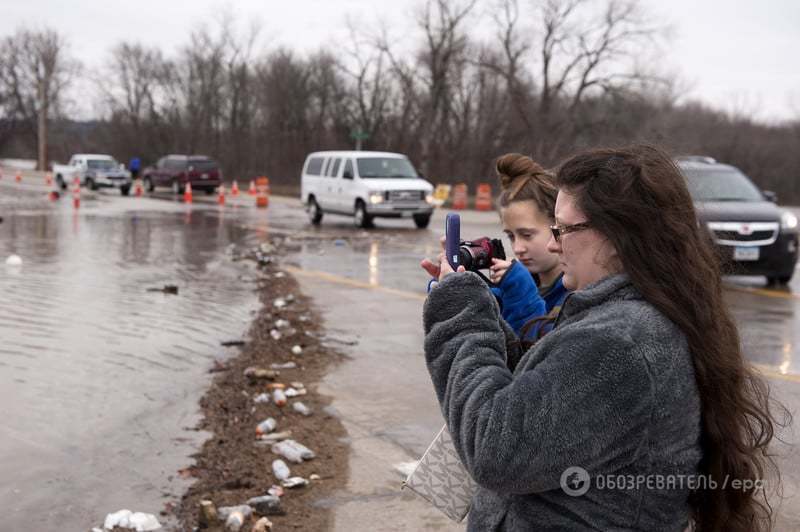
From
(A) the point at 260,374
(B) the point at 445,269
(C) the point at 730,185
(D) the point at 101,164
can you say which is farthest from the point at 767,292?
(D) the point at 101,164

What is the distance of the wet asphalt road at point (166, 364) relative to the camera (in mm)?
4621

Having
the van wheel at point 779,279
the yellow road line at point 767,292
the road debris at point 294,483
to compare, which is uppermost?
the van wheel at point 779,279

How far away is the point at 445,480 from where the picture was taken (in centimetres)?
225

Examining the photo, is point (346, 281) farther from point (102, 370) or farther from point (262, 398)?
point (262, 398)

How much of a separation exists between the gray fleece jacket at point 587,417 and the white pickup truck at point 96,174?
38.5 metres

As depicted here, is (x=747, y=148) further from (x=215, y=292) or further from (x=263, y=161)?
(x=215, y=292)

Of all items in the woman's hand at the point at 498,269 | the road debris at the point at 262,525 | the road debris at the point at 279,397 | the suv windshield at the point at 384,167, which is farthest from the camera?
the suv windshield at the point at 384,167

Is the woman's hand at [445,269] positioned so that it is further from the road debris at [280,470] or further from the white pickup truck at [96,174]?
the white pickup truck at [96,174]

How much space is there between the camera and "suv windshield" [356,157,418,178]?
74.1ft

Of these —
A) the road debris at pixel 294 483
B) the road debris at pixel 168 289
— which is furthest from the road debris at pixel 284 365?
the road debris at pixel 168 289

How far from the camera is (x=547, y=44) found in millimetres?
44188

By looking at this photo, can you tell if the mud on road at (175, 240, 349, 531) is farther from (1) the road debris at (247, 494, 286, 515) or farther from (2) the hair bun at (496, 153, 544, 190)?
(2) the hair bun at (496, 153, 544, 190)

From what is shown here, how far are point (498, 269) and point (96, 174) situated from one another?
39545 mm

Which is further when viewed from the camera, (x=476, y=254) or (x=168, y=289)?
(x=168, y=289)
